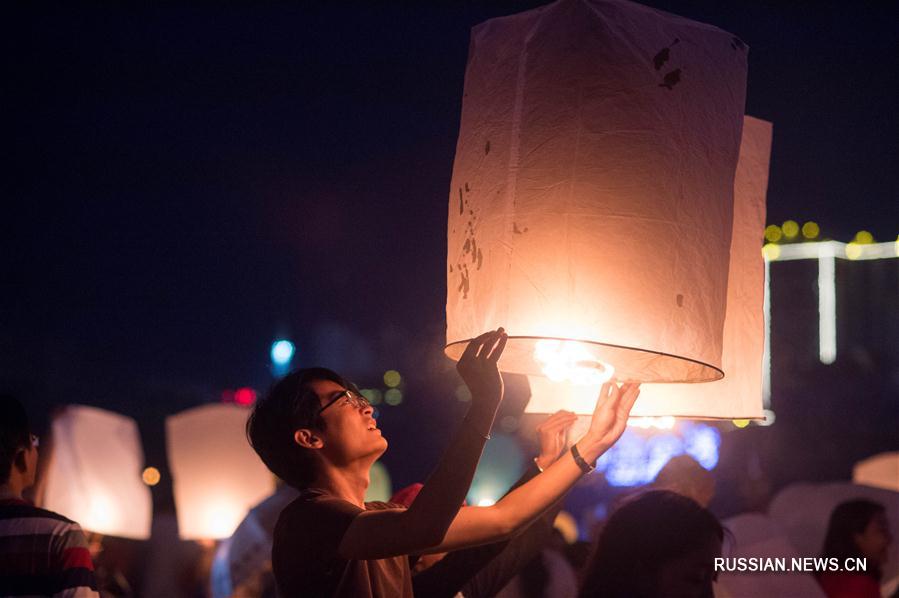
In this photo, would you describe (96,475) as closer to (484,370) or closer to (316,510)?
(316,510)

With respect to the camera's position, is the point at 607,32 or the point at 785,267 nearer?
the point at 607,32

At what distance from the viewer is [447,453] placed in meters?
2.06

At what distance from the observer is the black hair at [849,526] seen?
493 cm

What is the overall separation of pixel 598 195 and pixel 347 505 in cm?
95

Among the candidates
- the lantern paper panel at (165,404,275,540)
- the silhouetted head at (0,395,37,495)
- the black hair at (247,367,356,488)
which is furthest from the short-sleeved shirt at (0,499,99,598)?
the lantern paper panel at (165,404,275,540)

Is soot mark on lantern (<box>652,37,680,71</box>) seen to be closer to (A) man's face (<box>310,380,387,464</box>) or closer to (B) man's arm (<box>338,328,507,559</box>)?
(B) man's arm (<box>338,328,507,559</box>)

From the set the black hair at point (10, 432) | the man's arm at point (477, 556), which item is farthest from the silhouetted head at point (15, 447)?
the man's arm at point (477, 556)

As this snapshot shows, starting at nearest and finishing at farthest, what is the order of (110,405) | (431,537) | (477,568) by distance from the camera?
(431,537), (477,568), (110,405)

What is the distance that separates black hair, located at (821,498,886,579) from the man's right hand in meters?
3.58

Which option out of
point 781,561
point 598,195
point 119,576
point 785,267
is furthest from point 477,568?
point 785,267

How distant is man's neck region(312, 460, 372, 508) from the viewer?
8.08 feet

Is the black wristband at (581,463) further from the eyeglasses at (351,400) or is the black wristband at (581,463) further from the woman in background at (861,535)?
the woman in background at (861,535)

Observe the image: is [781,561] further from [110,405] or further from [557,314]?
[110,405]

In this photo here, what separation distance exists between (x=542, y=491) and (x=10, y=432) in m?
1.85
